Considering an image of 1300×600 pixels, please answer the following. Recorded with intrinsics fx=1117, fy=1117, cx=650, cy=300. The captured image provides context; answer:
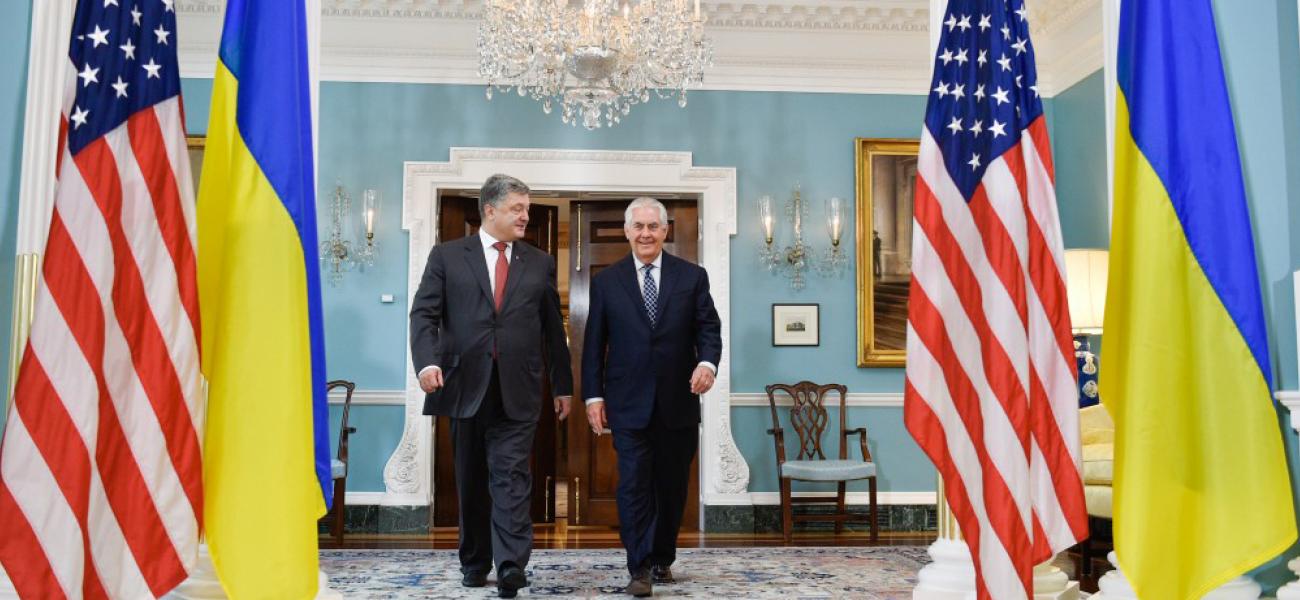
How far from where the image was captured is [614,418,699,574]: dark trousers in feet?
14.8

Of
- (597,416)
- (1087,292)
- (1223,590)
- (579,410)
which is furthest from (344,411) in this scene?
(1223,590)

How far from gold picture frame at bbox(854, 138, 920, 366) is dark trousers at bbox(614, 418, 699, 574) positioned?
356 centimetres

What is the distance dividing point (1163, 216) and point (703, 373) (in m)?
2.06

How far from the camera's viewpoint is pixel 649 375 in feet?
15.2

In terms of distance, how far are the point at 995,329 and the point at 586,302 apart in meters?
5.35

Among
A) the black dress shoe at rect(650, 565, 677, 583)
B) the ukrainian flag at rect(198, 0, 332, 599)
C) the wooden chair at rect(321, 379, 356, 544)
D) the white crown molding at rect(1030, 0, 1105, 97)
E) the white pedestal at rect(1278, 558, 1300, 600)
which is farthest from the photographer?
the white crown molding at rect(1030, 0, 1105, 97)

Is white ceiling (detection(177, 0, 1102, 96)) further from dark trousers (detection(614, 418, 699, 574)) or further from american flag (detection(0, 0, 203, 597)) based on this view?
american flag (detection(0, 0, 203, 597))

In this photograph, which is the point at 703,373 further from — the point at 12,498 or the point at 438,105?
the point at 438,105

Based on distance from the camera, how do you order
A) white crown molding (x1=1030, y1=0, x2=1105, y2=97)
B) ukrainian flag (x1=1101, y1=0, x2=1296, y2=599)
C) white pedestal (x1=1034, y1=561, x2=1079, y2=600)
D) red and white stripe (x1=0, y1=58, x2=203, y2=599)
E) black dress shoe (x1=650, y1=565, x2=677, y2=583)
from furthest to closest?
white crown molding (x1=1030, y1=0, x2=1105, y2=97)
black dress shoe (x1=650, y1=565, x2=677, y2=583)
white pedestal (x1=1034, y1=561, x2=1079, y2=600)
ukrainian flag (x1=1101, y1=0, x2=1296, y2=599)
red and white stripe (x1=0, y1=58, x2=203, y2=599)

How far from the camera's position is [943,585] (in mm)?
3613

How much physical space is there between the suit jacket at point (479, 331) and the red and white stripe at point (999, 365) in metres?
1.93

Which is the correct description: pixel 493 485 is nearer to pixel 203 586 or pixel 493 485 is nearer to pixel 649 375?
pixel 649 375

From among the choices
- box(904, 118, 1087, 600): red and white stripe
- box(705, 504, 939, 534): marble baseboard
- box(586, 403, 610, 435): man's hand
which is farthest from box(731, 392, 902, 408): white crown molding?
box(904, 118, 1087, 600): red and white stripe

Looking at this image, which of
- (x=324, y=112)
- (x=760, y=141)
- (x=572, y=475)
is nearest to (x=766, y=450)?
(x=572, y=475)
